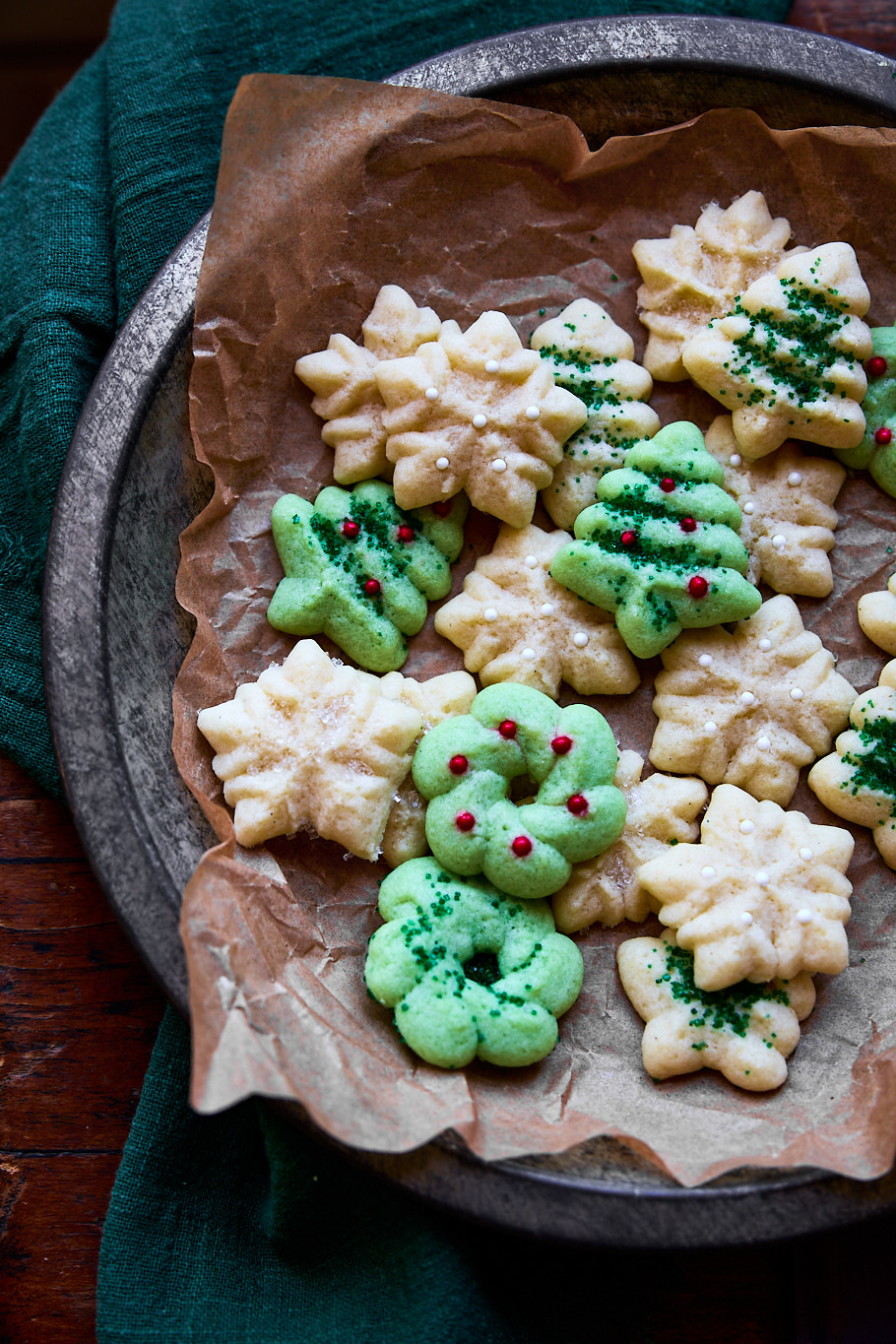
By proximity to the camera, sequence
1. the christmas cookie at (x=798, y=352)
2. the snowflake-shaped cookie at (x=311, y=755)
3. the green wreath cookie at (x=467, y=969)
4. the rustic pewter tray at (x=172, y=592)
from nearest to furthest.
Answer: the rustic pewter tray at (x=172, y=592) < the green wreath cookie at (x=467, y=969) < the snowflake-shaped cookie at (x=311, y=755) < the christmas cookie at (x=798, y=352)

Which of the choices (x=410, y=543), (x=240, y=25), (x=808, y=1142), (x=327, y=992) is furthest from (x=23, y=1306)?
(x=240, y=25)

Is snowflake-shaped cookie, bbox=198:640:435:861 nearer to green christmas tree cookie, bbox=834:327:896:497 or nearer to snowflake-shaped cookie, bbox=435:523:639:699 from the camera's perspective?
snowflake-shaped cookie, bbox=435:523:639:699

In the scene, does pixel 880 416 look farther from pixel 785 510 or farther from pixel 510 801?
pixel 510 801

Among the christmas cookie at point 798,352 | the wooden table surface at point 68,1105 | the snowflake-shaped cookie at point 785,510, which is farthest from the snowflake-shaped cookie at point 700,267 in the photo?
the wooden table surface at point 68,1105

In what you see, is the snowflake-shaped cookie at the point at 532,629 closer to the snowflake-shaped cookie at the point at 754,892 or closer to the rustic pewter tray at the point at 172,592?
the snowflake-shaped cookie at the point at 754,892

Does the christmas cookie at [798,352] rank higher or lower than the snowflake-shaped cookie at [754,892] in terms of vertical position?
higher

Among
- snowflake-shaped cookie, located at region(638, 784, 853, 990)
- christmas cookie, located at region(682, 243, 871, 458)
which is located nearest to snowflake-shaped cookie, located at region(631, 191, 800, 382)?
christmas cookie, located at region(682, 243, 871, 458)
